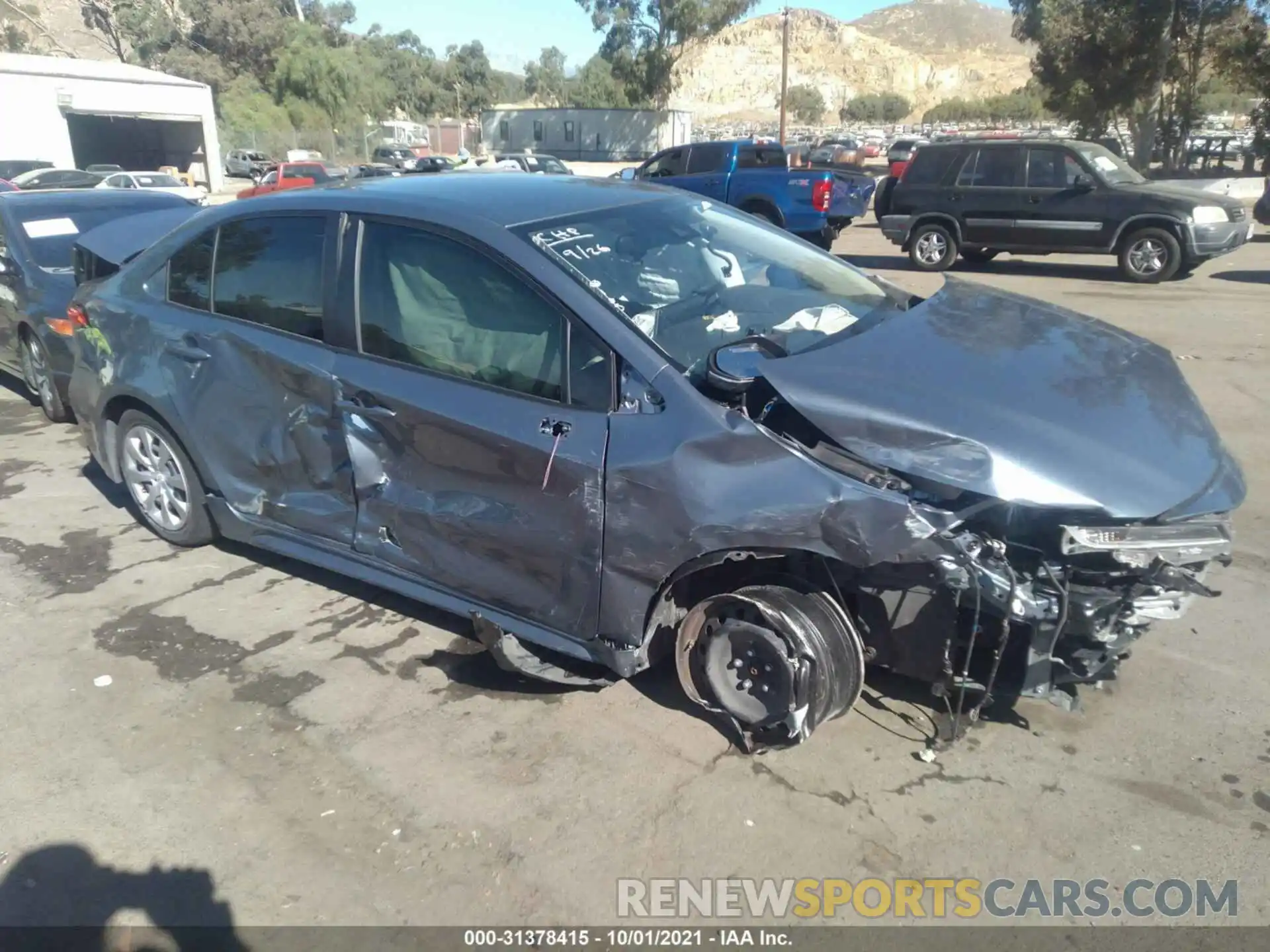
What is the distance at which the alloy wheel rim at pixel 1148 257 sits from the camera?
12336 millimetres

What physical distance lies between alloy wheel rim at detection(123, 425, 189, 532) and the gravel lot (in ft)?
1.76

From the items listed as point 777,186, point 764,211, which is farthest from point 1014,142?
point 764,211

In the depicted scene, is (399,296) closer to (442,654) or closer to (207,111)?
(442,654)

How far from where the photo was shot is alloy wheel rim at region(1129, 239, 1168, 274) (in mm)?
12336

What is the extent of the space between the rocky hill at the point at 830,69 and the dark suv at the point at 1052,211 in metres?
111

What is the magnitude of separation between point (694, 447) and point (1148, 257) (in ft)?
38.5

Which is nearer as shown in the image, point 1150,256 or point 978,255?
point 1150,256

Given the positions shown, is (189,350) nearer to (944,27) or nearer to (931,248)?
(931,248)

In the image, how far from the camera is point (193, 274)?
4.41 meters

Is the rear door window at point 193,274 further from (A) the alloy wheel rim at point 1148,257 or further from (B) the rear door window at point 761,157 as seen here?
(B) the rear door window at point 761,157

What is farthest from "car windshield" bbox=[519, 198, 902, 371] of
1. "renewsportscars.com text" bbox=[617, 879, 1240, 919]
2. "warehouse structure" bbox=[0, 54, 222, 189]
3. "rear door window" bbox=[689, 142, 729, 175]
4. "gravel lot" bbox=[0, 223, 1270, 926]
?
"warehouse structure" bbox=[0, 54, 222, 189]

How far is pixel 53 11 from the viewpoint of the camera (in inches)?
4685

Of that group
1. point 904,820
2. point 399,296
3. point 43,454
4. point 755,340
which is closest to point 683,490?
point 755,340

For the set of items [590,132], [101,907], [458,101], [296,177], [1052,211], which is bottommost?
[101,907]
